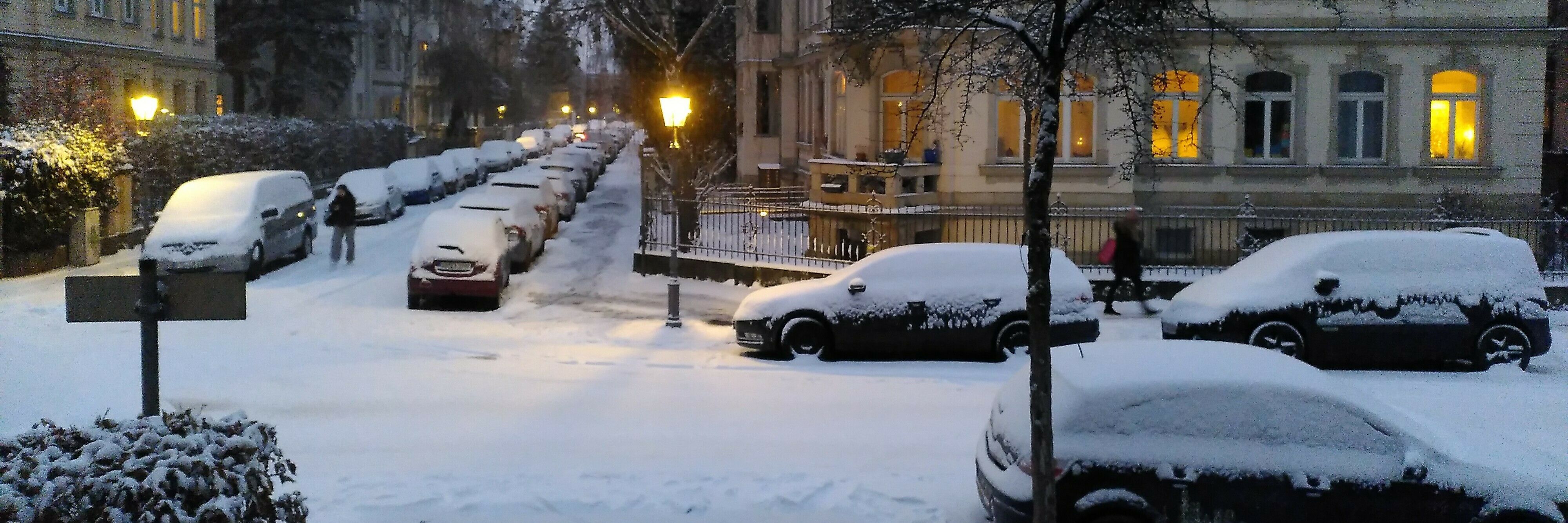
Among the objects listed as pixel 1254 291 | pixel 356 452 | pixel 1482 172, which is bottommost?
pixel 356 452

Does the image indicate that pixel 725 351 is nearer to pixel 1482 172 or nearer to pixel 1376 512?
pixel 1376 512

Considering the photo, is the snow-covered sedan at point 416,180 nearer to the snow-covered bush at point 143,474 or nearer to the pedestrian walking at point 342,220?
the pedestrian walking at point 342,220

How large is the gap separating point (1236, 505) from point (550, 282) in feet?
53.9

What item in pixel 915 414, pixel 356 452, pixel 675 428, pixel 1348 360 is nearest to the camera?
pixel 356 452

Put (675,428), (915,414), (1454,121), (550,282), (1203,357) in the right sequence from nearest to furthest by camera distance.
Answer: (1203,357) → (675,428) → (915,414) → (550,282) → (1454,121)

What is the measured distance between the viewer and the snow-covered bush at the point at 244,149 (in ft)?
94.6

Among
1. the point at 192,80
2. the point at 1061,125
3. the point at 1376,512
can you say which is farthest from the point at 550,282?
the point at 192,80

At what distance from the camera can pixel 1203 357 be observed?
841 centimetres

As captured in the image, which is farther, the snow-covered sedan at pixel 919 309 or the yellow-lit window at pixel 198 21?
the yellow-lit window at pixel 198 21

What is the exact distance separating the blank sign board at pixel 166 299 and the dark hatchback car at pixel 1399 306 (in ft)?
36.7

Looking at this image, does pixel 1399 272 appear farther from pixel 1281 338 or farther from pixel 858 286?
pixel 858 286

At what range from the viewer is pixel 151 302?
22.7 feet

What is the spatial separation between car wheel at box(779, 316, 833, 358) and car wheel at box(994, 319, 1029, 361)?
187 centimetres

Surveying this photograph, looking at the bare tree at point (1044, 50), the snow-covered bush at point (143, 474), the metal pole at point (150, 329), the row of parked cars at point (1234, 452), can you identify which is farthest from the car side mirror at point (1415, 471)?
the metal pole at point (150, 329)
